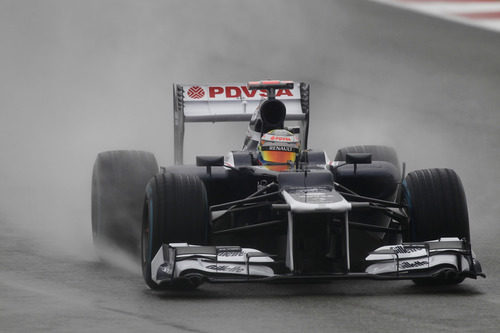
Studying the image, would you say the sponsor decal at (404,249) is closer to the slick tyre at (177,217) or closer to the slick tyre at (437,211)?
the slick tyre at (437,211)

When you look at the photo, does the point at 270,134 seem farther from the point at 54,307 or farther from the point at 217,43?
the point at 217,43

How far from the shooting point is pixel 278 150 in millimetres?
13047

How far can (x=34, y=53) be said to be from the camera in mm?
25594

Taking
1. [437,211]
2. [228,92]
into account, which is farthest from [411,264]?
[228,92]

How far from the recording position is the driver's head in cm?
1303

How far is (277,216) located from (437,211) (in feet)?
4.57

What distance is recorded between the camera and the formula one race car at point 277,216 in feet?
37.1

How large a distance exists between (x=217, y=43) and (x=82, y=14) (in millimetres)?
2856

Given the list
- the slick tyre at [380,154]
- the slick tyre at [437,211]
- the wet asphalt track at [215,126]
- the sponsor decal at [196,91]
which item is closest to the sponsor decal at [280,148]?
the slick tyre at [437,211]

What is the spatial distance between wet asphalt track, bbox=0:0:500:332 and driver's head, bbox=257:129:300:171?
1.54m

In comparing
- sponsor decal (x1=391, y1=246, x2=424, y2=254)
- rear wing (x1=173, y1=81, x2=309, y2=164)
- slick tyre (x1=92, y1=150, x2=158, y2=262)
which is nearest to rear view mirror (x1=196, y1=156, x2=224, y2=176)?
slick tyre (x1=92, y1=150, x2=158, y2=262)

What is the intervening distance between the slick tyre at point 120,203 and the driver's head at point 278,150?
139 centimetres

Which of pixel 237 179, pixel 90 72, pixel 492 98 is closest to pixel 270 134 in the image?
pixel 237 179

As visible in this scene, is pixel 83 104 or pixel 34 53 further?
pixel 34 53
